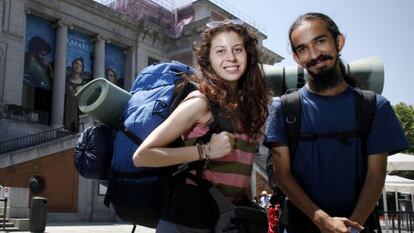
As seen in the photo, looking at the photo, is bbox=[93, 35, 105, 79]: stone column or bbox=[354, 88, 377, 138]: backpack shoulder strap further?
bbox=[93, 35, 105, 79]: stone column

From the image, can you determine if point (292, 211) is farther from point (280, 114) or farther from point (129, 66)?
point (129, 66)

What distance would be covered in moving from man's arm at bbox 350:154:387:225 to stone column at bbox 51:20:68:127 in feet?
99.7

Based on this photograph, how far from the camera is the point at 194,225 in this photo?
7.36 feet

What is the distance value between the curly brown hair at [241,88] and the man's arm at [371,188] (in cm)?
66

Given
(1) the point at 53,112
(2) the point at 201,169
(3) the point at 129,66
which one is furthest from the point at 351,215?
(3) the point at 129,66

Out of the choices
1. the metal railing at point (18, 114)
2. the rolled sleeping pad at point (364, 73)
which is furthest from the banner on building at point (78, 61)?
the rolled sleeping pad at point (364, 73)

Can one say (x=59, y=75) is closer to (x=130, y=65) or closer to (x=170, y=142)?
(x=130, y=65)

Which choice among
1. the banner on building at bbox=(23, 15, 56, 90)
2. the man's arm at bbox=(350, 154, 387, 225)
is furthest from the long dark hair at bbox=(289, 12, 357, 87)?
the banner on building at bbox=(23, 15, 56, 90)

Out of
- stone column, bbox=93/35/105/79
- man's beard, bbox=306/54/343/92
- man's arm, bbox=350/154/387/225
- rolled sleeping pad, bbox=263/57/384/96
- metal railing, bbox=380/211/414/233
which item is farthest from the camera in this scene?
stone column, bbox=93/35/105/79

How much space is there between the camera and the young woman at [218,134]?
228 cm

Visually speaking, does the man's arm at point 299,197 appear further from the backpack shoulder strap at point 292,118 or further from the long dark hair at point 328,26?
the long dark hair at point 328,26

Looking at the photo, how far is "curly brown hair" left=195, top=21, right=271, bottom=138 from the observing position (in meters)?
2.45

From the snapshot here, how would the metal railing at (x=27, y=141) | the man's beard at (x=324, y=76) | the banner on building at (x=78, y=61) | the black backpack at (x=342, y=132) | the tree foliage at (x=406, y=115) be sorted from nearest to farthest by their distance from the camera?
the black backpack at (x=342, y=132) < the man's beard at (x=324, y=76) < the metal railing at (x=27, y=141) < the banner on building at (x=78, y=61) < the tree foliage at (x=406, y=115)

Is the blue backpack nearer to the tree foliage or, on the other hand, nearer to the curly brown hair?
the curly brown hair
